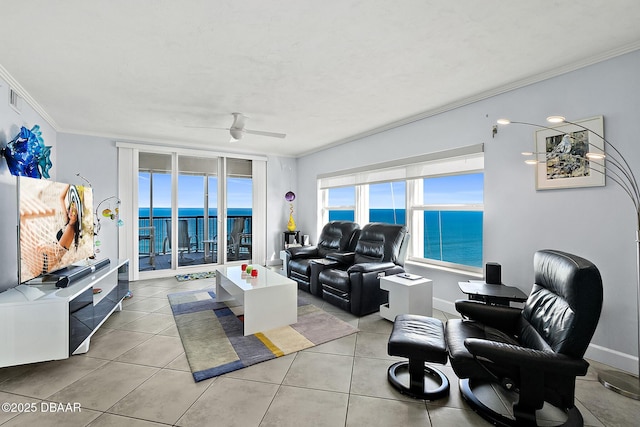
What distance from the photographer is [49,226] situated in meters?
2.74

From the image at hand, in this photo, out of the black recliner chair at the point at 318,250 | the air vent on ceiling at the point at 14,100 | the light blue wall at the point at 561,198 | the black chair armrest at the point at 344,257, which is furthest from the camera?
the black recliner chair at the point at 318,250

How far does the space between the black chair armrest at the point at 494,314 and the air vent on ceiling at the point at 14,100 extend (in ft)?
15.3

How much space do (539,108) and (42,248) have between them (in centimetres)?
470

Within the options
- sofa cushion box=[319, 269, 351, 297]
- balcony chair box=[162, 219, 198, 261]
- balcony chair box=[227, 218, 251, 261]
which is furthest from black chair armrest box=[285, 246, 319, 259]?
balcony chair box=[162, 219, 198, 261]

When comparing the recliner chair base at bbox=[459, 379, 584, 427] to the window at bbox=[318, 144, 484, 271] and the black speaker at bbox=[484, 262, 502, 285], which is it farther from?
the window at bbox=[318, 144, 484, 271]

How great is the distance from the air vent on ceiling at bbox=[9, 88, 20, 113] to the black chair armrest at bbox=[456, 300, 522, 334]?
4.67 meters

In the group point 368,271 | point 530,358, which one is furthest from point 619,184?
point 368,271

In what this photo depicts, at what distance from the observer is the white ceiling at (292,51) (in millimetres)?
1904

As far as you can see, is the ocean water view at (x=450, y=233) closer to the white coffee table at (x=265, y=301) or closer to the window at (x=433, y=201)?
the window at (x=433, y=201)

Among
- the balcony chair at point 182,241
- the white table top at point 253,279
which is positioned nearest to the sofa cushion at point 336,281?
the white table top at point 253,279

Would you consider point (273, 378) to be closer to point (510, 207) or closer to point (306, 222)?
point (510, 207)

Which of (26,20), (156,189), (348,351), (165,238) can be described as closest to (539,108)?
(348,351)

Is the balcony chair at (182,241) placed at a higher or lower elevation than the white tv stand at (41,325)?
higher

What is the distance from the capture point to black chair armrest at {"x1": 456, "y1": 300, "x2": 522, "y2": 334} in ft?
7.30
